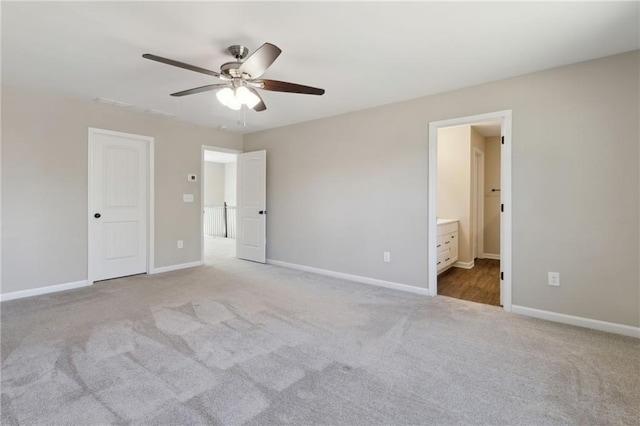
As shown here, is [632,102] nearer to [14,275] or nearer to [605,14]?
[605,14]

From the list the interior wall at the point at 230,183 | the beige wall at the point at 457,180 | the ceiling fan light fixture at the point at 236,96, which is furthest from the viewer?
the interior wall at the point at 230,183

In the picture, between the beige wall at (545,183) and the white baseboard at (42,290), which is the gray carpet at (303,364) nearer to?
the white baseboard at (42,290)

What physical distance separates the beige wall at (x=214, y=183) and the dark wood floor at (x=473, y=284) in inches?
Answer: 294

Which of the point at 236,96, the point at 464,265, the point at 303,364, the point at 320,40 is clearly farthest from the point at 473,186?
the point at 303,364

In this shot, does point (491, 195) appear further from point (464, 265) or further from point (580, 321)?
point (580, 321)

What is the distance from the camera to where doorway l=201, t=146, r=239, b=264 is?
27.8 ft

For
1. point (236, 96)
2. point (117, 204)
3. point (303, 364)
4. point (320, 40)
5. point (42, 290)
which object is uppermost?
point (320, 40)

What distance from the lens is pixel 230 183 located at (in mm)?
9945

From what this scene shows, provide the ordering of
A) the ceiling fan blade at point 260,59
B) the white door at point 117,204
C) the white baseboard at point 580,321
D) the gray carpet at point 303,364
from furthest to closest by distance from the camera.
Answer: the white door at point 117,204
the white baseboard at point 580,321
the ceiling fan blade at point 260,59
the gray carpet at point 303,364

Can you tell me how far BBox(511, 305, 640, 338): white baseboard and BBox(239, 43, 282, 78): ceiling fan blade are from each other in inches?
126

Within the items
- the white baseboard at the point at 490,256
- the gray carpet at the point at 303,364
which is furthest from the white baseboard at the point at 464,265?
the gray carpet at the point at 303,364

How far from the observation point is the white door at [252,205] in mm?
5395

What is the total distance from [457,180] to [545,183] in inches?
96.0

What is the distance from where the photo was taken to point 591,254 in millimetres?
2727
